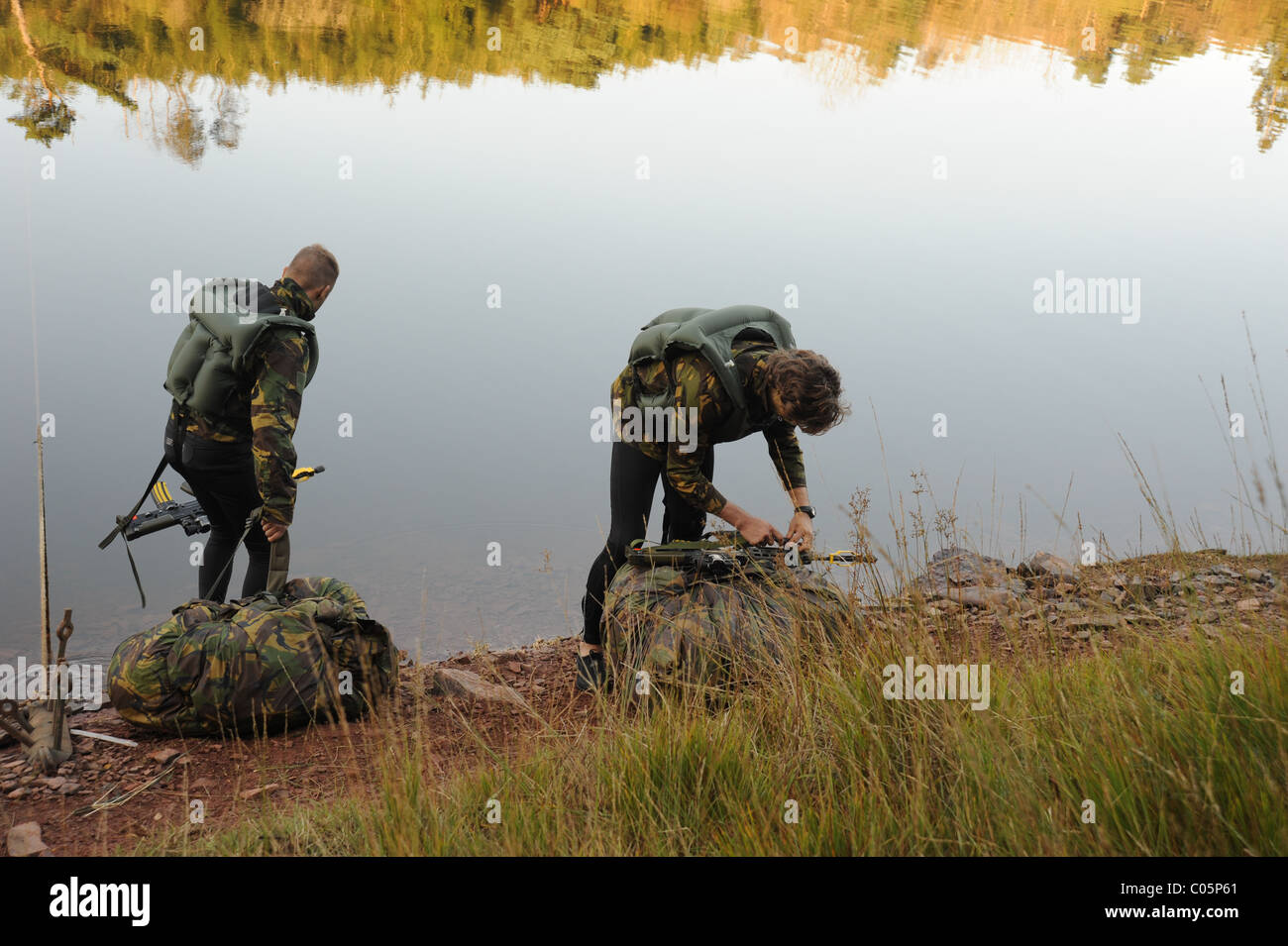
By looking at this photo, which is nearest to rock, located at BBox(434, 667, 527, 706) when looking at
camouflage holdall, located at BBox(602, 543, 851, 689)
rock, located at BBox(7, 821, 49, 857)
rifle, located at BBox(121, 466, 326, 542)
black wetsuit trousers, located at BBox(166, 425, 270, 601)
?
camouflage holdall, located at BBox(602, 543, 851, 689)

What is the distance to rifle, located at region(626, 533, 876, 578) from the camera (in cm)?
406

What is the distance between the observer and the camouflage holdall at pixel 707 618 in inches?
142

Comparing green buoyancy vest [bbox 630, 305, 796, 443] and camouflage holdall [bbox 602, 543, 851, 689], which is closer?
camouflage holdall [bbox 602, 543, 851, 689]

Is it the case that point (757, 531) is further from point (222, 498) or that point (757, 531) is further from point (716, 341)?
point (222, 498)

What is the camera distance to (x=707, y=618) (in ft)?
12.7

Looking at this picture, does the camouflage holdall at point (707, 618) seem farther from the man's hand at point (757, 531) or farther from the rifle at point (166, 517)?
the rifle at point (166, 517)

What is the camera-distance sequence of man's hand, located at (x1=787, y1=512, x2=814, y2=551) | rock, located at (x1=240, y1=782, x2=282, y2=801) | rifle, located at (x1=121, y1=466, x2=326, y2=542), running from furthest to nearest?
1. rifle, located at (x1=121, y1=466, x2=326, y2=542)
2. man's hand, located at (x1=787, y1=512, x2=814, y2=551)
3. rock, located at (x1=240, y1=782, x2=282, y2=801)

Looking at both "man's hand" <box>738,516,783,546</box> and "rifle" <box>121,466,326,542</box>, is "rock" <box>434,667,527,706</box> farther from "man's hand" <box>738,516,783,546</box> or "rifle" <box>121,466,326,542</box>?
"man's hand" <box>738,516,783,546</box>

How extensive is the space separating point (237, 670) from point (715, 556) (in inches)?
80.6

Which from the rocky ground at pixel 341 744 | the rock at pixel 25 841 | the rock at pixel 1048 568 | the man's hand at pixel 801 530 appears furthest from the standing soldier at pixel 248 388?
the rock at pixel 1048 568

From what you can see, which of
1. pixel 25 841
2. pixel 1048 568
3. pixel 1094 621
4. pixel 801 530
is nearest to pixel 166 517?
pixel 25 841

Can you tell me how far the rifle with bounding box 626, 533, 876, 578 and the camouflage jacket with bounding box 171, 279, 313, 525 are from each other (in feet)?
5.11

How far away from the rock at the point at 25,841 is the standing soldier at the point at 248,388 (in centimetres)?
143
